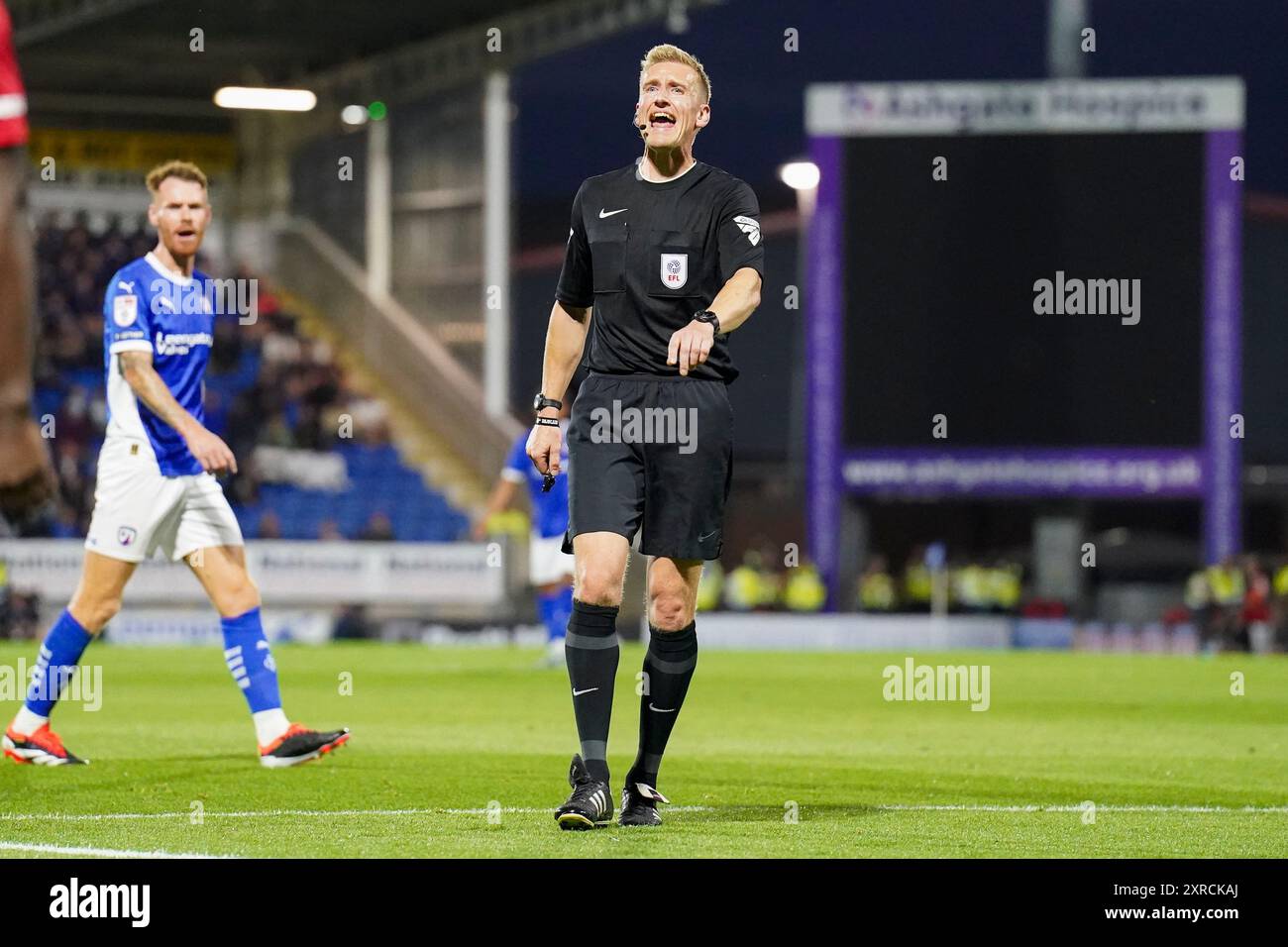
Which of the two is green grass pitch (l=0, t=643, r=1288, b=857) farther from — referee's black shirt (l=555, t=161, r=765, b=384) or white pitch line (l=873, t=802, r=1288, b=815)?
referee's black shirt (l=555, t=161, r=765, b=384)

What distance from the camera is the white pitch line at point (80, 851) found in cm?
545

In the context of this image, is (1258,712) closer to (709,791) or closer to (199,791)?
(709,791)

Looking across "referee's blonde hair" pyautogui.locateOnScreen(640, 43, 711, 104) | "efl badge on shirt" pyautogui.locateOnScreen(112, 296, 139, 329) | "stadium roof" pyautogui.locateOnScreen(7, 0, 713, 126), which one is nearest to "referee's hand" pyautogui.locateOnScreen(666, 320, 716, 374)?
"referee's blonde hair" pyautogui.locateOnScreen(640, 43, 711, 104)

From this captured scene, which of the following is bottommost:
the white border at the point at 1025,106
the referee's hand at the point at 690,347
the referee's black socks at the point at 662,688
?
the referee's black socks at the point at 662,688

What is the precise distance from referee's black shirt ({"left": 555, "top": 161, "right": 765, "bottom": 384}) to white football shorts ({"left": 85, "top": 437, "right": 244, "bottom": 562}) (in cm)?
250

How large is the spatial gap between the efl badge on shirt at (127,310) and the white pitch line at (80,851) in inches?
115

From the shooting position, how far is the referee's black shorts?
6.30 metres

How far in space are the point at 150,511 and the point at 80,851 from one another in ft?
9.50

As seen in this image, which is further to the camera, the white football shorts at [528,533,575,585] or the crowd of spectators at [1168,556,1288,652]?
the crowd of spectators at [1168,556,1288,652]

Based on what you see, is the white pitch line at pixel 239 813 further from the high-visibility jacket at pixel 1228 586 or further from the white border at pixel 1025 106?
the white border at pixel 1025 106

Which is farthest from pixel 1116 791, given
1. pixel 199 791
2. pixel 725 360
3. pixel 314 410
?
pixel 314 410

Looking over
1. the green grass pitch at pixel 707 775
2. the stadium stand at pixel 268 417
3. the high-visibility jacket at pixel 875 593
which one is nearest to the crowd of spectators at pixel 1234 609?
the high-visibility jacket at pixel 875 593

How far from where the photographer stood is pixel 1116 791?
785 cm

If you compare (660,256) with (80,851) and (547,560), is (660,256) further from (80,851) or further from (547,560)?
(547,560)
